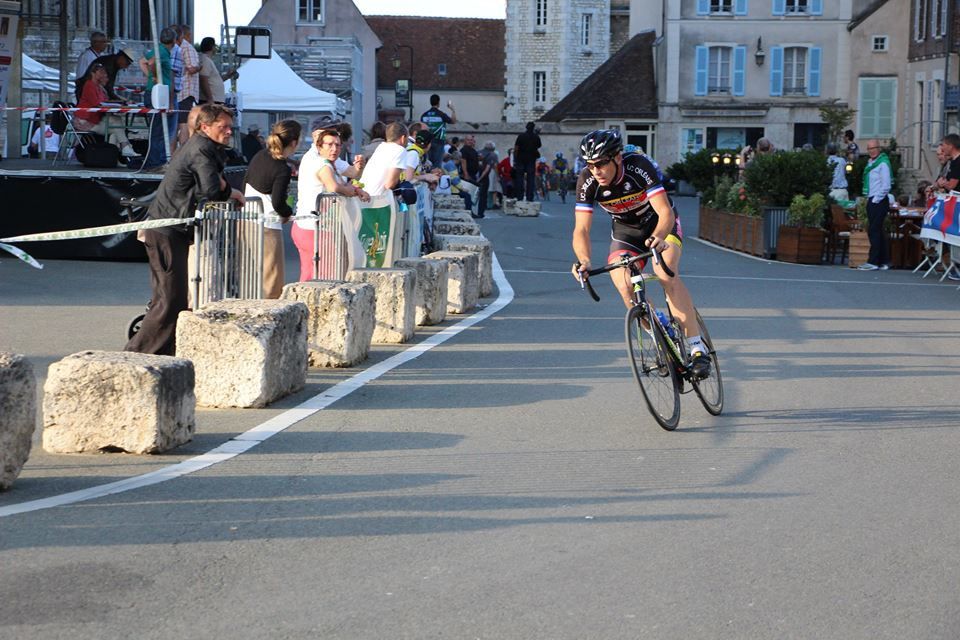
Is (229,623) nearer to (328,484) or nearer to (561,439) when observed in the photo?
(328,484)

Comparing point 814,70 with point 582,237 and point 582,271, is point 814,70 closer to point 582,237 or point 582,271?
point 582,237

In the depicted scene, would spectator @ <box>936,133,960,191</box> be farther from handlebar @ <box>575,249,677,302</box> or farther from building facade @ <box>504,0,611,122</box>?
building facade @ <box>504,0,611,122</box>

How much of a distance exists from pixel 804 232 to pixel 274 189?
1331 centimetres

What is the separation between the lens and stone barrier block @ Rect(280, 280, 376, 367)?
36.2ft

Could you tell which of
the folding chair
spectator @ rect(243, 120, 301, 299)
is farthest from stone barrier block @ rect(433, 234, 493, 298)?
the folding chair

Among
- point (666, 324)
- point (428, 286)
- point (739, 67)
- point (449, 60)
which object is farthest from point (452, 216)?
point (449, 60)

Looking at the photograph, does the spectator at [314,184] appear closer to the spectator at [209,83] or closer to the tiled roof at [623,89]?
the spectator at [209,83]

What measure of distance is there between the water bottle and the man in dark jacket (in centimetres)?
326

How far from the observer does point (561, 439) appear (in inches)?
336

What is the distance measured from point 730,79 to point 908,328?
181 feet

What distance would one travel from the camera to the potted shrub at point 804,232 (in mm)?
23766

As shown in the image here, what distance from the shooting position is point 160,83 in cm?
2070

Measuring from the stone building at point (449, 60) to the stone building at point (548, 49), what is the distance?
108 inches

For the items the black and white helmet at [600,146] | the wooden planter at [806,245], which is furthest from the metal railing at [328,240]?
the wooden planter at [806,245]
